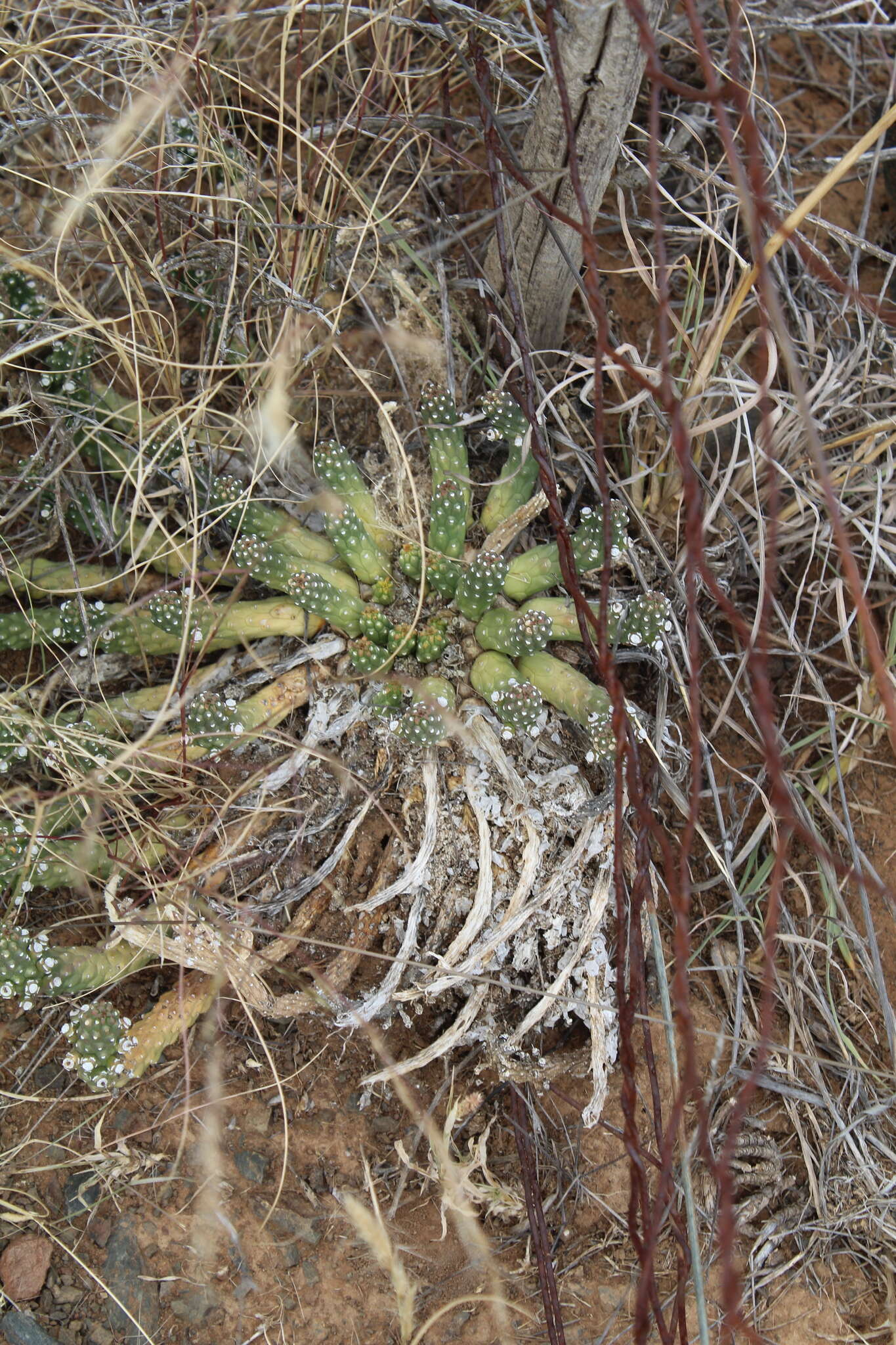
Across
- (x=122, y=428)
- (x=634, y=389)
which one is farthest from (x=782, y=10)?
(x=122, y=428)

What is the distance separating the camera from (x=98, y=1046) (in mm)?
1830

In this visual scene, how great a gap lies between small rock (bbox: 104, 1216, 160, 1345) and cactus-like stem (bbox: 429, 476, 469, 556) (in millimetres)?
1514

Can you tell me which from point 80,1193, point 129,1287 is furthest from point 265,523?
point 129,1287

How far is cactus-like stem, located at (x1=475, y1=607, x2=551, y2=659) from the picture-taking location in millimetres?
1933

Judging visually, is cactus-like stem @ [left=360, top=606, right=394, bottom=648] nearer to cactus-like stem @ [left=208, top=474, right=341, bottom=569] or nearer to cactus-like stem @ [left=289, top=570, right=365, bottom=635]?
cactus-like stem @ [left=289, top=570, right=365, bottom=635]

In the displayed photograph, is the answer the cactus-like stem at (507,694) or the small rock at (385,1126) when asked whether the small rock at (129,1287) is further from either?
the cactus-like stem at (507,694)

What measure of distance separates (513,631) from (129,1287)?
58.5 inches

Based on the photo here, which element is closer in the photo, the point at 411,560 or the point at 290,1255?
the point at 290,1255

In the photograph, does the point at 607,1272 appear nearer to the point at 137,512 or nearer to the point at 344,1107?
the point at 344,1107

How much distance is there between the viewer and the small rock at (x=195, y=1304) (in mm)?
1838

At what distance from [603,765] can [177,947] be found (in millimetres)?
973

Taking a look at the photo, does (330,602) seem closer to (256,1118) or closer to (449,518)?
(449,518)

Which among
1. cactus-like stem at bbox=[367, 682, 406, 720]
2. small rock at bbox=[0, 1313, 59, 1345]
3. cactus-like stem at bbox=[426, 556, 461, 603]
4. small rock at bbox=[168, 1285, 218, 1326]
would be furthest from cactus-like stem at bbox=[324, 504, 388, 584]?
small rock at bbox=[0, 1313, 59, 1345]

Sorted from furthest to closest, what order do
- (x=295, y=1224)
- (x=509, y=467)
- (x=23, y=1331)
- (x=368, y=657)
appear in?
1. (x=509, y=467)
2. (x=368, y=657)
3. (x=295, y=1224)
4. (x=23, y=1331)
